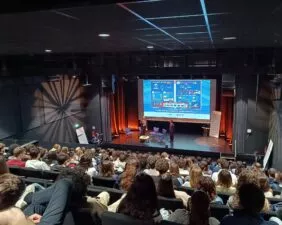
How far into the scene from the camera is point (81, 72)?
9.99 metres

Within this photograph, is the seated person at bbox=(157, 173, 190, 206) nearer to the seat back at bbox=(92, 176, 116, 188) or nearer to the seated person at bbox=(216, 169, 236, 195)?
the seated person at bbox=(216, 169, 236, 195)

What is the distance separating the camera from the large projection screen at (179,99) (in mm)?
11453

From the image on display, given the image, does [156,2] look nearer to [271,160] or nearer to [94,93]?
[271,160]

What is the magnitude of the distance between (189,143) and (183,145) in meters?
0.34

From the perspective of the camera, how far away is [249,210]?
2.01 meters

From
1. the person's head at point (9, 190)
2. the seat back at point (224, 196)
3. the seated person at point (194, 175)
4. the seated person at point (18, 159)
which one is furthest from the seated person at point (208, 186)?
the seated person at point (18, 159)

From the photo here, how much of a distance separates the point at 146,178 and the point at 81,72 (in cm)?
829

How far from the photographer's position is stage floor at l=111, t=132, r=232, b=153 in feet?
33.3

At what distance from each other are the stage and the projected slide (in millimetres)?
951

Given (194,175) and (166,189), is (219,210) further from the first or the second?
(194,175)

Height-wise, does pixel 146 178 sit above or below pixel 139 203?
above

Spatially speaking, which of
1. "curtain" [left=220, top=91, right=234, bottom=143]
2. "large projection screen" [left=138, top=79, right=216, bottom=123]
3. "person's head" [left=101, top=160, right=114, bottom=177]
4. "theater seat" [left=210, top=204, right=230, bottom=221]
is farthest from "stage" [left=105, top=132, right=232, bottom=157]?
"theater seat" [left=210, top=204, right=230, bottom=221]

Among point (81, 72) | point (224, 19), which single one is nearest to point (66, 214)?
point (224, 19)

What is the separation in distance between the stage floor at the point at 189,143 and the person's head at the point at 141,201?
26.1 feet
